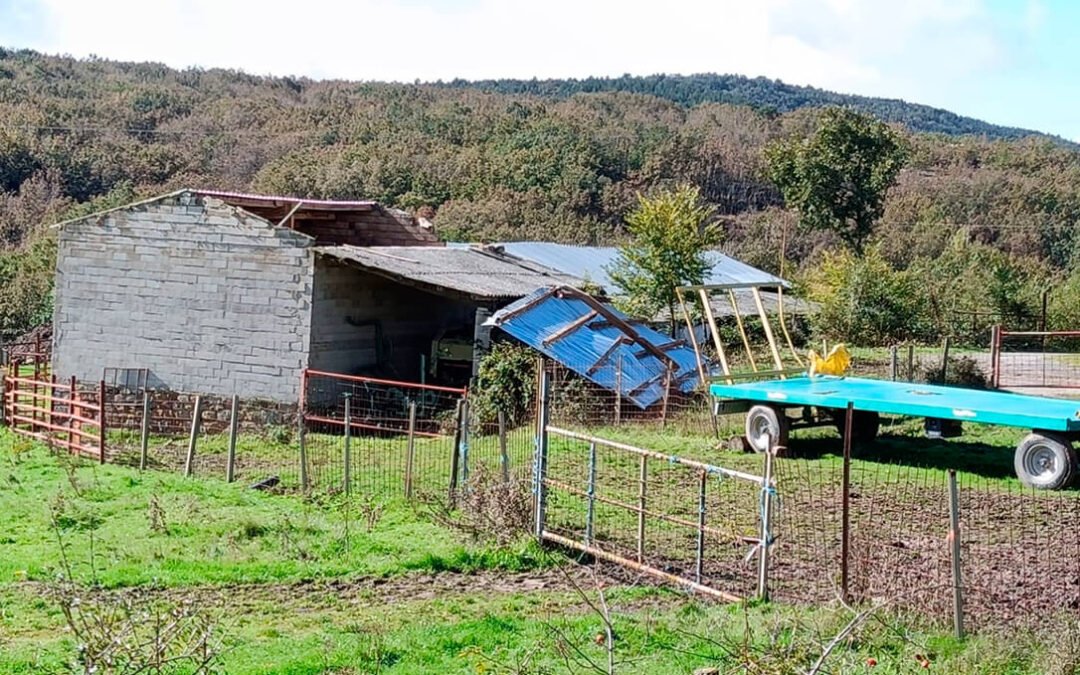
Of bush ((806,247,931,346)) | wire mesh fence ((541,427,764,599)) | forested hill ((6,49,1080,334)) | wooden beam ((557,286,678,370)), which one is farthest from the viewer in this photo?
forested hill ((6,49,1080,334))

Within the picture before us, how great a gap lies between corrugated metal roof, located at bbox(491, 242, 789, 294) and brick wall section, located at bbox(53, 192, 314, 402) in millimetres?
8510

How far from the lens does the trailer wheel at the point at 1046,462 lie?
14.1 metres

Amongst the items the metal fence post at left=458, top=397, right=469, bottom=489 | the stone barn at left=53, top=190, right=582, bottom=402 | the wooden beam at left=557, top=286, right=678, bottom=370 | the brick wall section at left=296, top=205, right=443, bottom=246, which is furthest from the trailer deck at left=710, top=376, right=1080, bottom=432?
the brick wall section at left=296, top=205, right=443, bottom=246

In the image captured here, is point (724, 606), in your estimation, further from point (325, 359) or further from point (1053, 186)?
point (1053, 186)

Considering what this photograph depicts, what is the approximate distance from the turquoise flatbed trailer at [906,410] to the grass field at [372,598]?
77cm

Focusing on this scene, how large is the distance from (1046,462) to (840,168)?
1047 inches

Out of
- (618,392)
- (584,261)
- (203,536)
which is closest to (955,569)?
(203,536)

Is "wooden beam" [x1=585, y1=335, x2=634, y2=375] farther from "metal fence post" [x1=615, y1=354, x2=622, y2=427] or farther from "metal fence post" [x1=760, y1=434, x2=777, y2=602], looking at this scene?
"metal fence post" [x1=760, y1=434, x2=777, y2=602]

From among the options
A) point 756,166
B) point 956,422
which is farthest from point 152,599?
point 756,166

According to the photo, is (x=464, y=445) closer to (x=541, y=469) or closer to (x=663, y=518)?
(x=541, y=469)

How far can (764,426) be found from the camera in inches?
666

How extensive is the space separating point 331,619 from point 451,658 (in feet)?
5.27

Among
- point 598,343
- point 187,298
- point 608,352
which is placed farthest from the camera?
point 187,298

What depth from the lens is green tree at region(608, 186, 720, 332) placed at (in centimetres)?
2694
